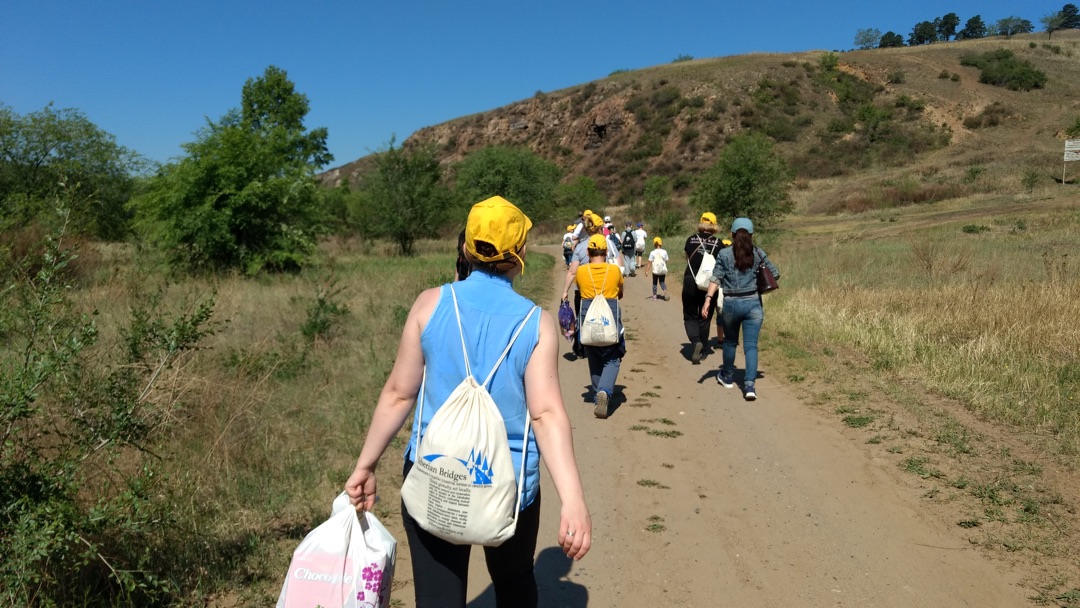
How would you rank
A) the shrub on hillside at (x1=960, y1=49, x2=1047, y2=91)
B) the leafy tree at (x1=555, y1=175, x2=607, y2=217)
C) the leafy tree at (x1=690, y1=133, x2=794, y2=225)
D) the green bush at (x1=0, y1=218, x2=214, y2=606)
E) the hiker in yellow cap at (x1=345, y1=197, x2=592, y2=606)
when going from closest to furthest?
the hiker in yellow cap at (x1=345, y1=197, x2=592, y2=606) → the green bush at (x1=0, y1=218, x2=214, y2=606) → the leafy tree at (x1=690, y1=133, x2=794, y2=225) → the leafy tree at (x1=555, y1=175, x2=607, y2=217) → the shrub on hillside at (x1=960, y1=49, x2=1047, y2=91)

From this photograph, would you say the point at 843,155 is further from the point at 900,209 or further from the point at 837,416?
the point at 837,416

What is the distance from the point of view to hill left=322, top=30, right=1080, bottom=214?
58281 mm

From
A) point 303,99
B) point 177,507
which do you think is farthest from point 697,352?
point 303,99

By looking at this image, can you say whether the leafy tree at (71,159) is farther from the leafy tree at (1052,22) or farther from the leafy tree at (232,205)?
the leafy tree at (1052,22)

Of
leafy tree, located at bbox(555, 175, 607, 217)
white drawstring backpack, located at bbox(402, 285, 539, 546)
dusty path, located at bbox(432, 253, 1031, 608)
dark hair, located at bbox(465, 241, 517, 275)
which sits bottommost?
dusty path, located at bbox(432, 253, 1031, 608)

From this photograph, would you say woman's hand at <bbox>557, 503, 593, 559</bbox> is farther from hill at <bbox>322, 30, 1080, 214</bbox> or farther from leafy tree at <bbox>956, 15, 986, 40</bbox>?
leafy tree at <bbox>956, 15, 986, 40</bbox>

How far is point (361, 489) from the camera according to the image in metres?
2.63

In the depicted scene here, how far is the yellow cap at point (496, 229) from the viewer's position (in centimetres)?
246

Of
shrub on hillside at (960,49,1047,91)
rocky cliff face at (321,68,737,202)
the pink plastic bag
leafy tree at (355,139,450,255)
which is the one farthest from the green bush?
shrub on hillside at (960,49,1047,91)

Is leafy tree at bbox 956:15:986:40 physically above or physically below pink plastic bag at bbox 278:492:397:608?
above

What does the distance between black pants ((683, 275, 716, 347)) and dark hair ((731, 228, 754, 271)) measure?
1.89m

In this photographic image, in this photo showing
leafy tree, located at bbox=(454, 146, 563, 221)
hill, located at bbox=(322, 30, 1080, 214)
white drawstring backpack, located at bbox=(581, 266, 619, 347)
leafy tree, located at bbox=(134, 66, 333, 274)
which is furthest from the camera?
hill, located at bbox=(322, 30, 1080, 214)

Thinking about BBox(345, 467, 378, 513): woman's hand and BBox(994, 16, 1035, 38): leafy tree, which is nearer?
BBox(345, 467, 378, 513): woman's hand

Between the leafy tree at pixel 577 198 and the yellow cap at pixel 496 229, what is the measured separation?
48.9 metres
